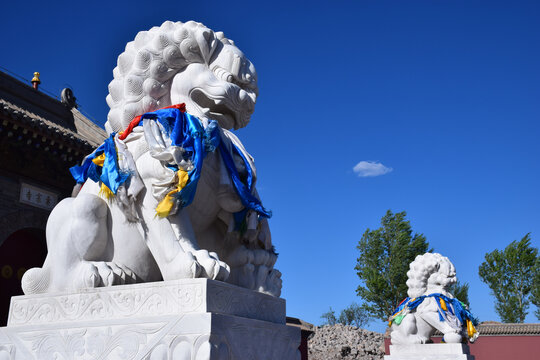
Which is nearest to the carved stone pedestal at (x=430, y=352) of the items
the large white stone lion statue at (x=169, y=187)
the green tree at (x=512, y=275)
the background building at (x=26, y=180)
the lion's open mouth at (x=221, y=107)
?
the large white stone lion statue at (x=169, y=187)

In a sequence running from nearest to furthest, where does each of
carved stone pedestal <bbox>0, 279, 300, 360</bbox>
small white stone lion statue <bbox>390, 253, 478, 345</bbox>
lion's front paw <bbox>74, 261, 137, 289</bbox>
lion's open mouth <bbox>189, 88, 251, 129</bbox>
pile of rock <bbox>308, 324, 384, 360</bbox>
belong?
carved stone pedestal <bbox>0, 279, 300, 360</bbox>
lion's front paw <bbox>74, 261, 137, 289</bbox>
lion's open mouth <bbox>189, 88, 251, 129</bbox>
small white stone lion statue <bbox>390, 253, 478, 345</bbox>
pile of rock <bbox>308, 324, 384, 360</bbox>

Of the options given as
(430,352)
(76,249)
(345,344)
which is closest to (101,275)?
(76,249)

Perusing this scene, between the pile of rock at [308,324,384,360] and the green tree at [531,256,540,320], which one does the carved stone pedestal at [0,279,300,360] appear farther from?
the green tree at [531,256,540,320]

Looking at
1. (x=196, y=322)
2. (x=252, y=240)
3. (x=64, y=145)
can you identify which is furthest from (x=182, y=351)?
(x=64, y=145)

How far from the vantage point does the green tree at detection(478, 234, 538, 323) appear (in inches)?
746

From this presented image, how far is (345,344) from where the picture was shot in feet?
49.8

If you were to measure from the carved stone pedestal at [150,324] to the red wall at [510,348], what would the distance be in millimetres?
14181

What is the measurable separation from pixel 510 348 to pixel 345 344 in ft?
15.1

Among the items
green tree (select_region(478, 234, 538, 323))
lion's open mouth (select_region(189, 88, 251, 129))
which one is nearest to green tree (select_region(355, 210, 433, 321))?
green tree (select_region(478, 234, 538, 323))

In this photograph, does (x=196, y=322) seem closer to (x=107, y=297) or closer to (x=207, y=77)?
(x=107, y=297)

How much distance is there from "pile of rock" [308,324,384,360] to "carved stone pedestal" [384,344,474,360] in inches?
359

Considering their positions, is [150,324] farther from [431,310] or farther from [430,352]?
[431,310]

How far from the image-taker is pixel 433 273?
21.3 feet

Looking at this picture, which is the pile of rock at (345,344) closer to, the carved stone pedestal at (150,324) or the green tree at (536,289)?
the green tree at (536,289)
